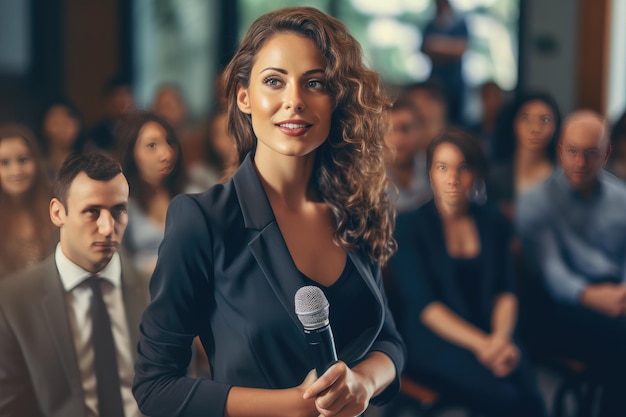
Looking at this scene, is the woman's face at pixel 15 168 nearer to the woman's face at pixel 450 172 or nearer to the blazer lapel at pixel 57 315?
the blazer lapel at pixel 57 315

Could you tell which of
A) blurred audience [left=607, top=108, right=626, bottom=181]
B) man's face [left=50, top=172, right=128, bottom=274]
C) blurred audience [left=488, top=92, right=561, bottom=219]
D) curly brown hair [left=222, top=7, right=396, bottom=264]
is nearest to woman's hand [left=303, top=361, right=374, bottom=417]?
curly brown hair [left=222, top=7, right=396, bottom=264]

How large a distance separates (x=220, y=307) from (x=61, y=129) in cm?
60

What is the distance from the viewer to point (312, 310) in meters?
0.70

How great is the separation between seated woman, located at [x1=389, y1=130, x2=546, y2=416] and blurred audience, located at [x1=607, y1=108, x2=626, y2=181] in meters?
0.31

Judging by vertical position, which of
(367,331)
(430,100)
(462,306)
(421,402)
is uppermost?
(430,100)

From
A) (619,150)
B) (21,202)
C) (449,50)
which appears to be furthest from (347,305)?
(449,50)

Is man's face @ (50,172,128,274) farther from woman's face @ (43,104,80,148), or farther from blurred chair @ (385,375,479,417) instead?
blurred chair @ (385,375,479,417)

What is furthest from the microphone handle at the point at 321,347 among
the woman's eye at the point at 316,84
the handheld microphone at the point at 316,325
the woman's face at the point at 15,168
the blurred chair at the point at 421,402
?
the blurred chair at the point at 421,402

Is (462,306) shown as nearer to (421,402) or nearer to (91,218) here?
(421,402)

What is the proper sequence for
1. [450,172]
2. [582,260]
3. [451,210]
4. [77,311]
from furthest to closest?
1. [582,260]
2. [451,210]
3. [450,172]
4. [77,311]

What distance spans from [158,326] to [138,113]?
0.81 ft

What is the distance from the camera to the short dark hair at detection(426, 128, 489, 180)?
1020 mm

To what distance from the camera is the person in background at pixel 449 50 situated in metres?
2.22

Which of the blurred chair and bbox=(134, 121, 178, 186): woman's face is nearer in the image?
bbox=(134, 121, 178, 186): woman's face
